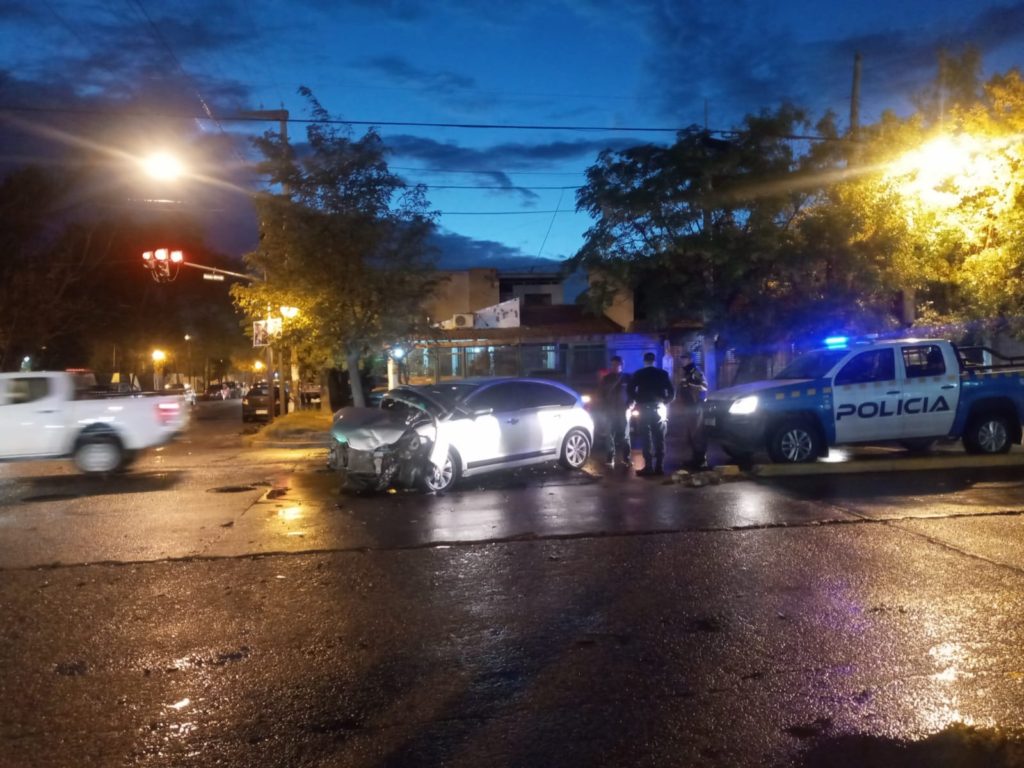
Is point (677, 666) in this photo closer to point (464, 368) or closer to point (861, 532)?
point (861, 532)

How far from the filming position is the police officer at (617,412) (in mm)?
14609

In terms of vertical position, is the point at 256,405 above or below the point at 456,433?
above

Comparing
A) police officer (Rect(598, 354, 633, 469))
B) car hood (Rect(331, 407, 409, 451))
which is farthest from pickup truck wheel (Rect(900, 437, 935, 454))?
car hood (Rect(331, 407, 409, 451))

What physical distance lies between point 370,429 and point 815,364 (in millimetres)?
6752

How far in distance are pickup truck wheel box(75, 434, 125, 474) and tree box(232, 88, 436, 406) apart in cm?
725

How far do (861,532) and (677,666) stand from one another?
4293 mm

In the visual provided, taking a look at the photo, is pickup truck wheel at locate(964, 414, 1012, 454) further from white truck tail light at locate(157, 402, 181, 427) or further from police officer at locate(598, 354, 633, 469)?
white truck tail light at locate(157, 402, 181, 427)

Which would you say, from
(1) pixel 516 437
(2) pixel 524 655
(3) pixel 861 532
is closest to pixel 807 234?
(1) pixel 516 437

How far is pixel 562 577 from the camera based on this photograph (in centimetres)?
755

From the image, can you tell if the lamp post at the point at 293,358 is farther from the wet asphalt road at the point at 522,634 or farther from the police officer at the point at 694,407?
the wet asphalt road at the point at 522,634

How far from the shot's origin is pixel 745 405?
13.3 m

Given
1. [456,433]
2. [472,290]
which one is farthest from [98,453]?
[472,290]

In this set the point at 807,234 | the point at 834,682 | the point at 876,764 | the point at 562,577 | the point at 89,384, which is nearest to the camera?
the point at 876,764

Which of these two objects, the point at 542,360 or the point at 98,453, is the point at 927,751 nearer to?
the point at 98,453
